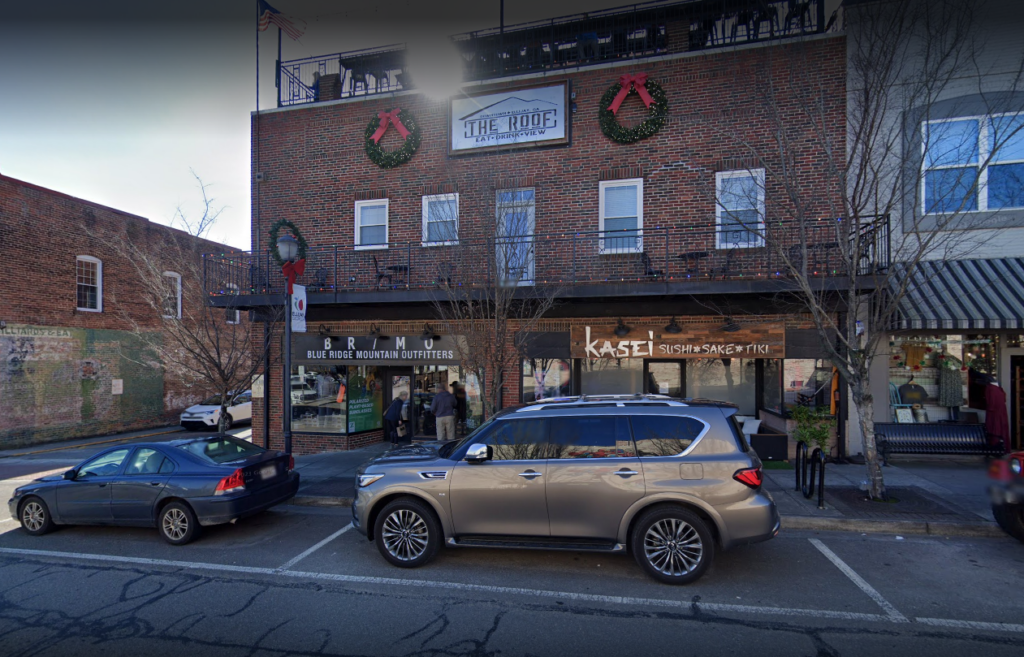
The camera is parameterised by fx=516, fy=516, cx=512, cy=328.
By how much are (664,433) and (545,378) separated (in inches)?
237

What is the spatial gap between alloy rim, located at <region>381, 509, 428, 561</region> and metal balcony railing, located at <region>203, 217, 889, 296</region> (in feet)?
13.2

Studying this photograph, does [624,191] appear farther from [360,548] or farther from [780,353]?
[360,548]

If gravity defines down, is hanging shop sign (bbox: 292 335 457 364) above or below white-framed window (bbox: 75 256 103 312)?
below

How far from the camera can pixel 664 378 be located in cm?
1148

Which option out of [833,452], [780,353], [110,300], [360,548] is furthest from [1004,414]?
[110,300]

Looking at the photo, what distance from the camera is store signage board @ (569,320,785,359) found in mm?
10055

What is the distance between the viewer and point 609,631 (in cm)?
420

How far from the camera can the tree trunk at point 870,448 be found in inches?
291

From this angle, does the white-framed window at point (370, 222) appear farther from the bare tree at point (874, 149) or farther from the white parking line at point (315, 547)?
the bare tree at point (874, 149)

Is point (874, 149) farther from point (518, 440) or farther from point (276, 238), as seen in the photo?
point (276, 238)

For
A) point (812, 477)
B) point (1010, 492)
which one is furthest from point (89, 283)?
point (1010, 492)

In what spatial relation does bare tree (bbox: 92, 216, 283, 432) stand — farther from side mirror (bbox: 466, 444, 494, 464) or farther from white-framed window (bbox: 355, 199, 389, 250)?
side mirror (bbox: 466, 444, 494, 464)

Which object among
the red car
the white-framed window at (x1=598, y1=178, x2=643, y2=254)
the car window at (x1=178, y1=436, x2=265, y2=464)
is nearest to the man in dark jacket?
the car window at (x1=178, y1=436, x2=265, y2=464)

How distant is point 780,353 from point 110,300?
2082 cm
